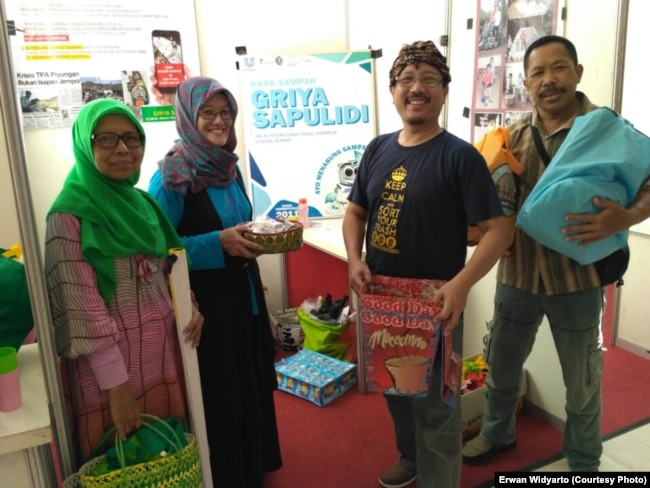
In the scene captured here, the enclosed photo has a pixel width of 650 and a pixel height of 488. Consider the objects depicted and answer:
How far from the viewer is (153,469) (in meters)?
1.21

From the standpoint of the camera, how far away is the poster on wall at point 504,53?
209 cm

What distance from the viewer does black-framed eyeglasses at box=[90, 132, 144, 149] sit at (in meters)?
1.30

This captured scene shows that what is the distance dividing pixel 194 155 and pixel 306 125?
1.62 metres

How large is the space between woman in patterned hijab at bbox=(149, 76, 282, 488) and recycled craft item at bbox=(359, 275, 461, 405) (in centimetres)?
39

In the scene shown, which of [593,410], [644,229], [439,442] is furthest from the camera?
[644,229]

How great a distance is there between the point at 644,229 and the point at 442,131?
1091 mm

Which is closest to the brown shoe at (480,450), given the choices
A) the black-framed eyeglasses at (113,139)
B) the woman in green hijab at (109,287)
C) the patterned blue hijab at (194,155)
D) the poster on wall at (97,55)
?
the woman in green hijab at (109,287)

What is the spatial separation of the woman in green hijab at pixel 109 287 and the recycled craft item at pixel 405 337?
1.66 feet

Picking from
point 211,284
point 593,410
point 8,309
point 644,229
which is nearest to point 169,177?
point 211,284

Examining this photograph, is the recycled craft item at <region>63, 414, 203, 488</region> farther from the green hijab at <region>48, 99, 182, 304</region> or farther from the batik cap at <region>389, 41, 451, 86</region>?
the batik cap at <region>389, 41, 451, 86</region>

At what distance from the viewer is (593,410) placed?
6.10 ft

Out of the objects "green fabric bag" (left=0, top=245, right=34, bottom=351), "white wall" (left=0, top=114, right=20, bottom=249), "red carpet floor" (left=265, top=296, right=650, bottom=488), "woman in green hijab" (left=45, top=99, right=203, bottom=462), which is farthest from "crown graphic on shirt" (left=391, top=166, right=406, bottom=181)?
"white wall" (left=0, top=114, right=20, bottom=249)

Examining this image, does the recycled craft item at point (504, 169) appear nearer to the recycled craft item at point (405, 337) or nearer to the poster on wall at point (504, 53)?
the recycled craft item at point (405, 337)

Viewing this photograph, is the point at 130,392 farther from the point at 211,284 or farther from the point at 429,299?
the point at 429,299
